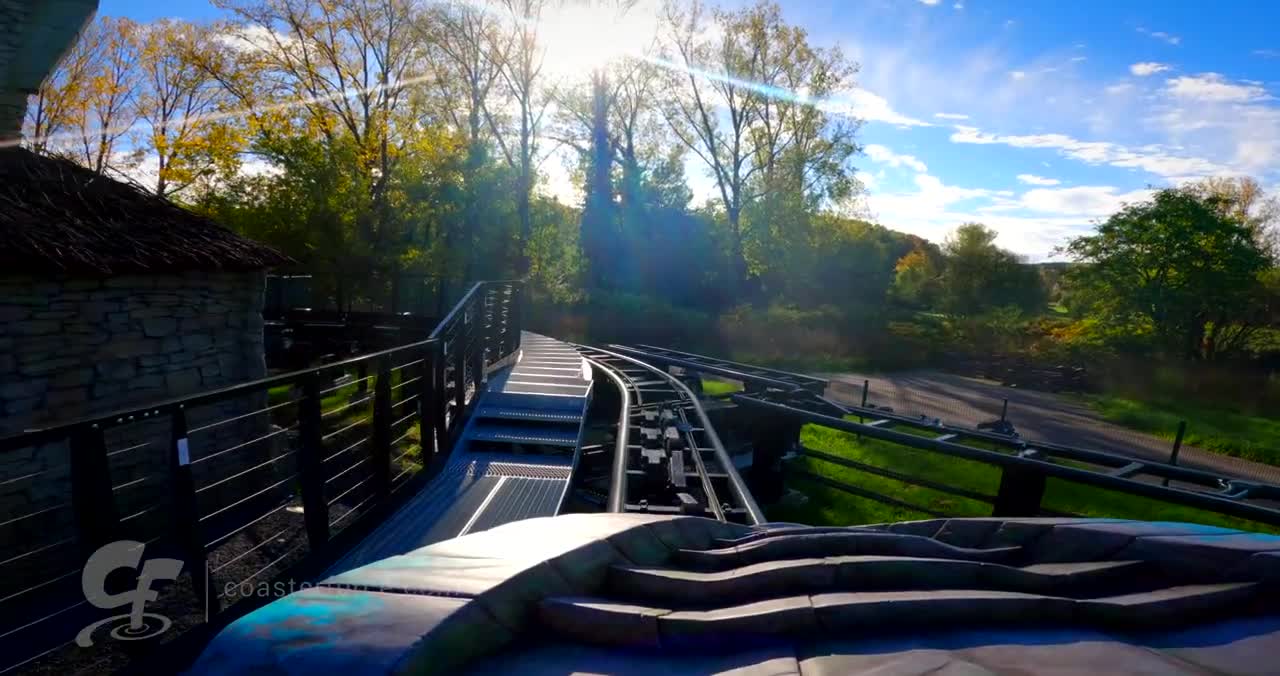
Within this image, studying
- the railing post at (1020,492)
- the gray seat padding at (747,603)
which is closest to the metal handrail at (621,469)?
the gray seat padding at (747,603)

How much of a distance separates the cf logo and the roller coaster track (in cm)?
232

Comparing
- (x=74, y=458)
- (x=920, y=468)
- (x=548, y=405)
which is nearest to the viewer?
(x=74, y=458)

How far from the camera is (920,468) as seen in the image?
10.1 meters

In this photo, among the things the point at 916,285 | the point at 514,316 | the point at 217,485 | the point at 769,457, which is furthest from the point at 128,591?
the point at 916,285

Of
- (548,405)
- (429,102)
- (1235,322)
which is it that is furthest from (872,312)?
(548,405)

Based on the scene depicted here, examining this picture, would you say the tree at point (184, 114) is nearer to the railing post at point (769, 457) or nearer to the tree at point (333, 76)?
the tree at point (333, 76)

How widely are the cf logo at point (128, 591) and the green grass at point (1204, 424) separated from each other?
1754cm

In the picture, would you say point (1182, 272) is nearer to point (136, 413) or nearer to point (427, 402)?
point (427, 402)

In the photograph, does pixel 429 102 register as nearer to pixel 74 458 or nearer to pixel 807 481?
pixel 807 481

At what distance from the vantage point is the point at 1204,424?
633 inches

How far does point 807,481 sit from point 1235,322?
2312cm

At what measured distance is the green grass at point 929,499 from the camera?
26.3 ft

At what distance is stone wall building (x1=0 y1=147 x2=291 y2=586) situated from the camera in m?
5.75

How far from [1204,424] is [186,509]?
21.2 m
